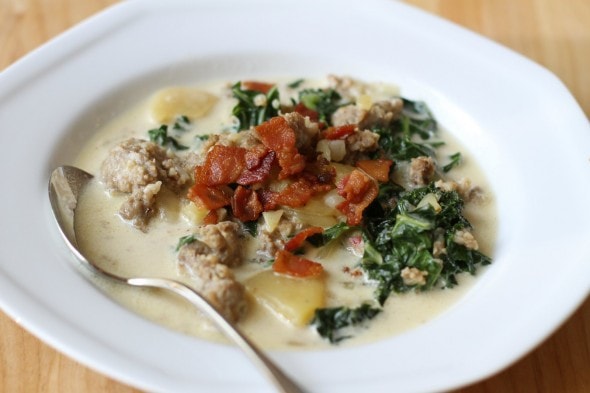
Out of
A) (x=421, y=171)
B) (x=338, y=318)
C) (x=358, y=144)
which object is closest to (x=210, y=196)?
(x=358, y=144)

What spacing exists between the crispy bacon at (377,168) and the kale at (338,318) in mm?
1223

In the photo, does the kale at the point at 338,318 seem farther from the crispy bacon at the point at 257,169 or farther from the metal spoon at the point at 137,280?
the crispy bacon at the point at 257,169

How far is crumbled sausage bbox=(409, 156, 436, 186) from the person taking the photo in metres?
5.57

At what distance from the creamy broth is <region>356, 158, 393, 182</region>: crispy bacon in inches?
23.6

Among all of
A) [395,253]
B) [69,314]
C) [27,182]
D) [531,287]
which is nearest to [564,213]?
[531,287]

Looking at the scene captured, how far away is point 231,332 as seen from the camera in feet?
13.5

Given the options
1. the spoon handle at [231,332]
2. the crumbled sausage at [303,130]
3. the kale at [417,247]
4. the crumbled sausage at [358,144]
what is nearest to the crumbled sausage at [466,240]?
the kale at [417,247]

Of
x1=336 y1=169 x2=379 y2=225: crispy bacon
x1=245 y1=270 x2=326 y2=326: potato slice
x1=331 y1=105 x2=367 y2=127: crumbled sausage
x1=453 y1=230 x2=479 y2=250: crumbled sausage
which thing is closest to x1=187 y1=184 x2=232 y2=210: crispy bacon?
x1=245 y1=270 x2=326 y2=326: potato slice

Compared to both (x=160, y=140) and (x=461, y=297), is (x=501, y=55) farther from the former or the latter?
(x=160, y=140)

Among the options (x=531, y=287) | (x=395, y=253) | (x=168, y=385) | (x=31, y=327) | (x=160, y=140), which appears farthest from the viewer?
(x=160, y=140)

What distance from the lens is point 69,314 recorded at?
427 cm

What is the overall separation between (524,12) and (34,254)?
18.1 feet

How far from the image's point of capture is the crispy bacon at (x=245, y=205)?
204 inches

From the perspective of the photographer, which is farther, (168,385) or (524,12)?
(524,12)
